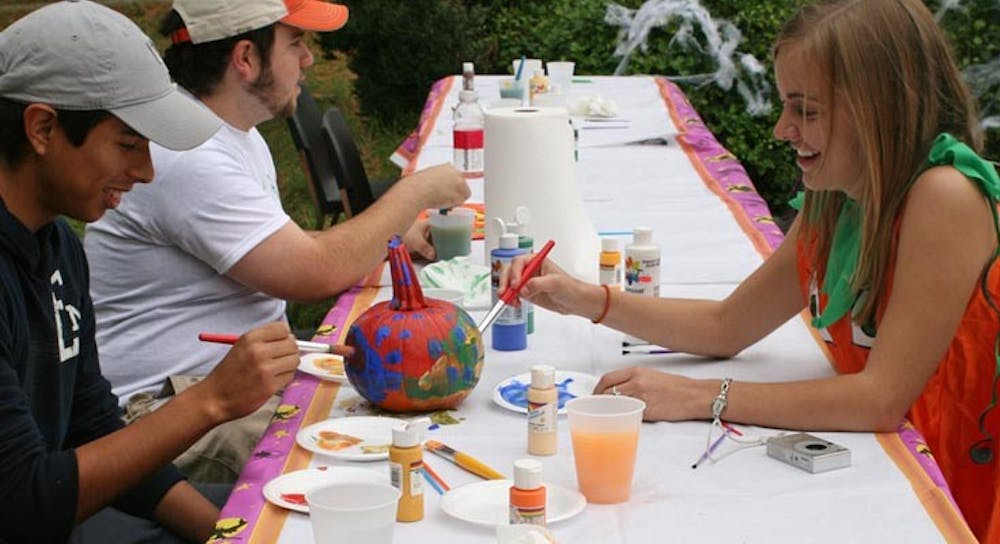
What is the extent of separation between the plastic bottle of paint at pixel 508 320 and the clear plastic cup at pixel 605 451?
2.19 feet

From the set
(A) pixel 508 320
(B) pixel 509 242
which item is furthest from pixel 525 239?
(A) pixel 508 320

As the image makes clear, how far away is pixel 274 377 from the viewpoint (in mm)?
1984

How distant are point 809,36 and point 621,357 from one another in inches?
25.8

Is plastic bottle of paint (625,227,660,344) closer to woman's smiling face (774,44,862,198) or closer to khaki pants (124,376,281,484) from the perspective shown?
woman's smiling face (774,44,862,198)

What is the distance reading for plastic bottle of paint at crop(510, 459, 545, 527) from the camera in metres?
1.56

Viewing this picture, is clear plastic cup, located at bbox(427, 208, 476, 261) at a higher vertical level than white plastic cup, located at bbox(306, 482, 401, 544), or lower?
lower

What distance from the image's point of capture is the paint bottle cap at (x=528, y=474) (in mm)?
1550

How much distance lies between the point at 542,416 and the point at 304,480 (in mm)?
337

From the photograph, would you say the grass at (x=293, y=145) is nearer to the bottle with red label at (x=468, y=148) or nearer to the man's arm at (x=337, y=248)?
the bottle with red label at (x=468, y=148)

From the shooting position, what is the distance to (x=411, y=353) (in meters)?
2.05

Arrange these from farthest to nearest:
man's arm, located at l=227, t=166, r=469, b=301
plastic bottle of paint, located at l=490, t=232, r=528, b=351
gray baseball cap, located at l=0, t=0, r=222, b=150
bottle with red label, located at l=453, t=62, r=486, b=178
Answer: bottle with red label, located at l=453, t=62, r=486, b=178 < man's arm, located at l=227, t=166, r=469, b=301 < plastic bottle of paint, located at l=490, t=232, r=528, b=351 < gray baseball cap, located at l=0, t=0, r=222, b=150

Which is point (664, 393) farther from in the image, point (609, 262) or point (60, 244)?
point (60, 244)

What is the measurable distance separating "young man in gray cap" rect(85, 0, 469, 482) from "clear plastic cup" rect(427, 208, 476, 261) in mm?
217

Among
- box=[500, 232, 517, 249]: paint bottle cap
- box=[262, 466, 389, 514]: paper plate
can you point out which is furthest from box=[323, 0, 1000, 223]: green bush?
box=[262, 466, 389, 514]: paper plate
